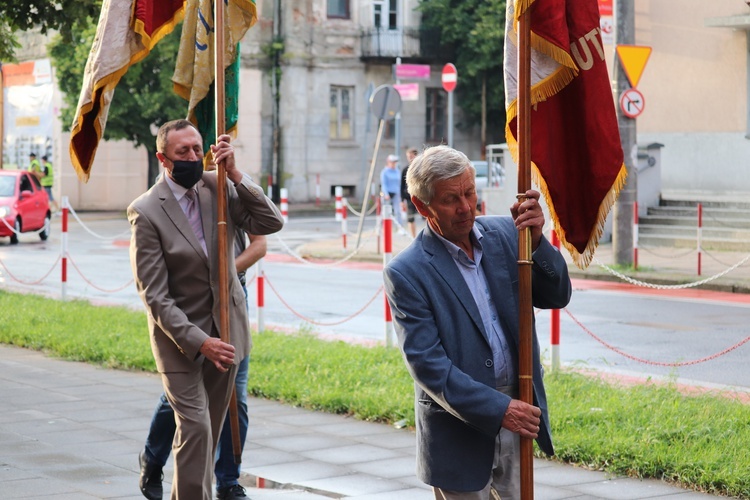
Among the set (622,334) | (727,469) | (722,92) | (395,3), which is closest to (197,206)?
(727,469)

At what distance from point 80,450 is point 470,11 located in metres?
41.7

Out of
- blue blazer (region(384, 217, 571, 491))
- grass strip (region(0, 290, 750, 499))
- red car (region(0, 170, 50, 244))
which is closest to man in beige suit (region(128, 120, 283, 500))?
blue blazer (region(384, 217, 571, 491))

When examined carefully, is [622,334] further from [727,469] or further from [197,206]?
[197,206]

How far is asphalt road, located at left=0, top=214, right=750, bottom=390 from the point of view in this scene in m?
11.7

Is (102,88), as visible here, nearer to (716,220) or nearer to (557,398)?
(557,398)

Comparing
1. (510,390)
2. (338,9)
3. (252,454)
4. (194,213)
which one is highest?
(338,9)

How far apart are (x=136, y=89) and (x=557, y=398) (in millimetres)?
32413

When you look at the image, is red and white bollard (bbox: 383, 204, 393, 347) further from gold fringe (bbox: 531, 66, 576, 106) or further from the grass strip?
gold fringe (bbox: 531, 66, 576, 106)

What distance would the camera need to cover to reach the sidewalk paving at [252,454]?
7094 millimetres

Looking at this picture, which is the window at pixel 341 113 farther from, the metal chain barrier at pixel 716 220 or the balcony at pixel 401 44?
the metal chain barrier at pixel 716 220

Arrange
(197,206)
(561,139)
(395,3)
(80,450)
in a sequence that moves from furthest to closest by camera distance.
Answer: (395,3) < (80,450) < (197,206) < (561,139)

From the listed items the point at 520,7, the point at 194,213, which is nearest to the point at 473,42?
the point at 194,213

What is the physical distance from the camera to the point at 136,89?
39.8 metres

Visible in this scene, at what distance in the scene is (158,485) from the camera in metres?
6.88
